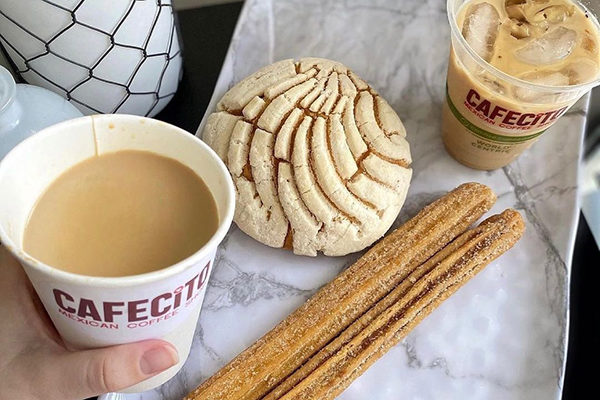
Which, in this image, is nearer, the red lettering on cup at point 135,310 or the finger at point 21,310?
the red lettering on cup at point 135,310

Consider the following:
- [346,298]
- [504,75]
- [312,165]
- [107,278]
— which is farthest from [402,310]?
[107,278]

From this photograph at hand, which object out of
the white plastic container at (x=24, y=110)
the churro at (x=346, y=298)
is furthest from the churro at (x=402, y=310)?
the white plastic container at (x=24, y=110)

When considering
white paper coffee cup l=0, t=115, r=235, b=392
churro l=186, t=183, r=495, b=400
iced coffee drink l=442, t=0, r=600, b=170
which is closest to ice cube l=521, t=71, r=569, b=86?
iced coffee drink l=442, t=0, r=600, b=170

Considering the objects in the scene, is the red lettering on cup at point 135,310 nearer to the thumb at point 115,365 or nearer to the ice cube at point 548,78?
the thumb at point 115,365

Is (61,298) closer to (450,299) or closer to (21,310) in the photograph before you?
(21,310)

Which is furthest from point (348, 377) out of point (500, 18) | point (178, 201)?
point (500, 18)

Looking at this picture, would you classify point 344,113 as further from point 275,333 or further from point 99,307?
point 99,307
